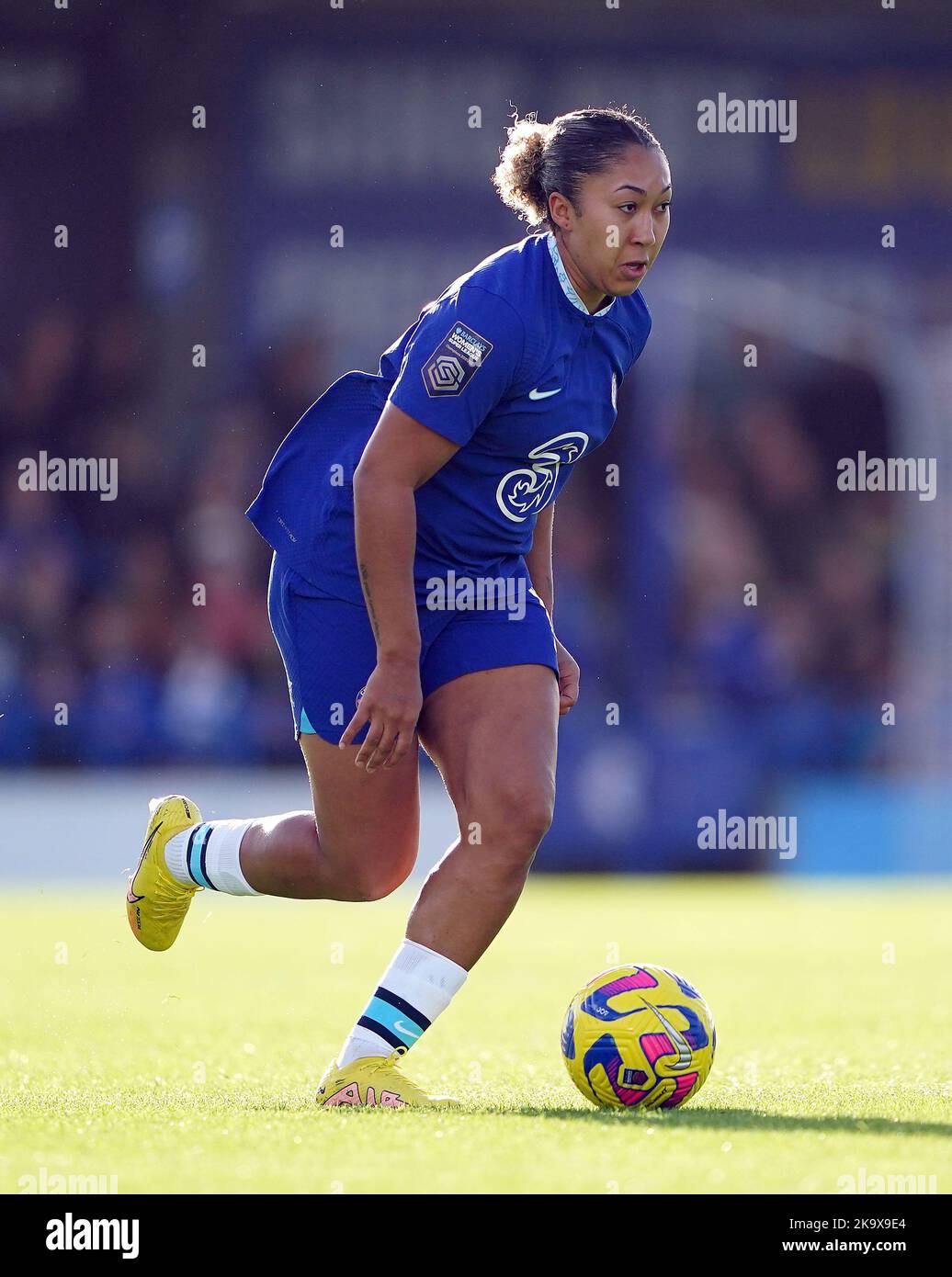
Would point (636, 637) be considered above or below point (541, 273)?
below

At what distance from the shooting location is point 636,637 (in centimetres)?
1386

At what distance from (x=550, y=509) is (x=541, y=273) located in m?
0.81

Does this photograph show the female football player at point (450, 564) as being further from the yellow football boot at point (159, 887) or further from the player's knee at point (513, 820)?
the yellow football boot at point (159, 887)

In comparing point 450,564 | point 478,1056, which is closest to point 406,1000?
point 450,564

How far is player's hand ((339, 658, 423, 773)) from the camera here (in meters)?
4.27

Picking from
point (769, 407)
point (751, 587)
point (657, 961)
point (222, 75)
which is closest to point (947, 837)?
point (751, 587)

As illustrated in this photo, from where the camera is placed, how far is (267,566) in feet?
47.4

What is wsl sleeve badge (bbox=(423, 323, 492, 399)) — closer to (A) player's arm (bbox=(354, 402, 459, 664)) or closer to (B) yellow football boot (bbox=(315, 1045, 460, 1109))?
(A) player's arm (bbox=(354, 402, 459, 664))

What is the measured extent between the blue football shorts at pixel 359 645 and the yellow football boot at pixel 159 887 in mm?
719

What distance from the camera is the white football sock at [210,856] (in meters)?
4.98

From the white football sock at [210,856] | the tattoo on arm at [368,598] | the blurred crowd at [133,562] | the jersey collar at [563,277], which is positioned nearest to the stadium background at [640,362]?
the blurred crowd at [133,562]

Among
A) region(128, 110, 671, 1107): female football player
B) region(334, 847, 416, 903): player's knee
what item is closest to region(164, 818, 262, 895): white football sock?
region(128, 110, 671, 1107): female football player

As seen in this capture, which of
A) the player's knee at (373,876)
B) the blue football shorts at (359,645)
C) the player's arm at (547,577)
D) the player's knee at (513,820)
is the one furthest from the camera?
the player's arm at (547,577)
